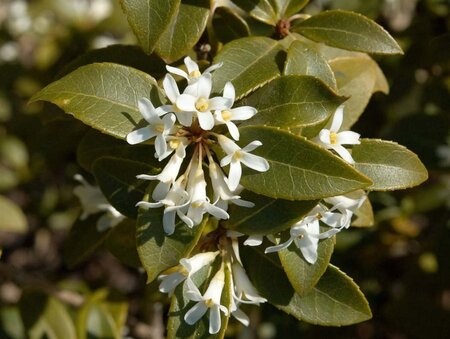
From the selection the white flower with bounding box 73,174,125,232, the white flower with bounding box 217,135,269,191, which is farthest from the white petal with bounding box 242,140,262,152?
the white flower with bounding box 73,174,125,232

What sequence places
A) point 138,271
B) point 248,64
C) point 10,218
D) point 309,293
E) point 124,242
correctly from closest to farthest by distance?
point 248,64
point 309,293
point 124,242
point 10,218
point 138,271

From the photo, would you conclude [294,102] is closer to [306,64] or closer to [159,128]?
[306,64]

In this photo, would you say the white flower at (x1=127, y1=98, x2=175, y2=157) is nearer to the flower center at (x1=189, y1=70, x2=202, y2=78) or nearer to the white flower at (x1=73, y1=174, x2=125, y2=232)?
the flower center at (x1=189, y1=70, x2=202, y2=78)

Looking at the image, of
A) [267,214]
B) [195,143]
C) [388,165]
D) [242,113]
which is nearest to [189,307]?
[267,214]

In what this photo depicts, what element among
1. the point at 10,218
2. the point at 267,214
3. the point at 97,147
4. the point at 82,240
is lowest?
the point at 10,218

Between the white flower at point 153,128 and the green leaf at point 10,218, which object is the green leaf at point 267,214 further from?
the green leaf at point 10,218

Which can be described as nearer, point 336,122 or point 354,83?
point 336,122
